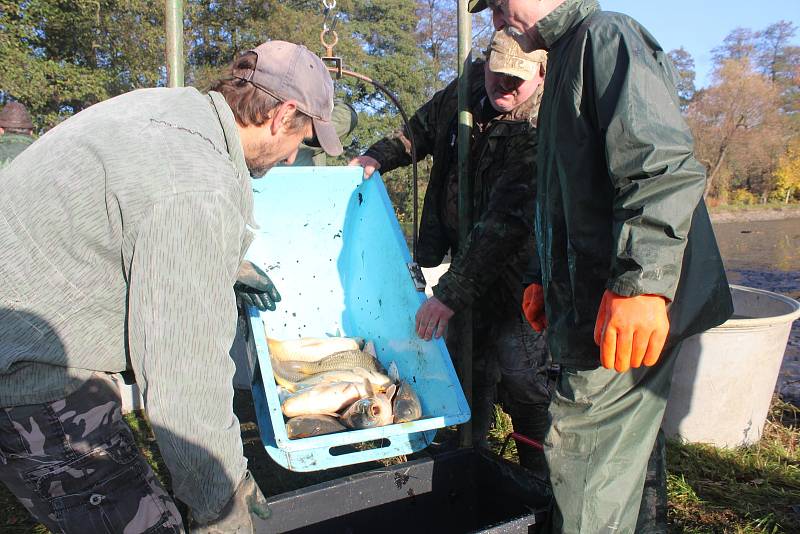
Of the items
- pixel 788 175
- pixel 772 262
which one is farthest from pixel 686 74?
pixel 772 262

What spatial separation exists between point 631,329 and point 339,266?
8.15 ft

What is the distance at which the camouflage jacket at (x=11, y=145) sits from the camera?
18.4 ft

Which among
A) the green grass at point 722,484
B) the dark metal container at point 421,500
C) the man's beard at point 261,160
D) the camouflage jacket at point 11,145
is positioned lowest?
the green grass at point 722,484

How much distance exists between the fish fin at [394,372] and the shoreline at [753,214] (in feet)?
84.1

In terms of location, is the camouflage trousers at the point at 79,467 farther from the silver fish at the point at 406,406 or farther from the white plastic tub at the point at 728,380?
the white plastic tub at the point at 728,380

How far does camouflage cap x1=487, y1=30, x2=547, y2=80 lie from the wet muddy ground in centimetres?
378

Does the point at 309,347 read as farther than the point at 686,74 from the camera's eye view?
No

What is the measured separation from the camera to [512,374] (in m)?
3.19

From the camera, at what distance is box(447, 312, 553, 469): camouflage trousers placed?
317 cm

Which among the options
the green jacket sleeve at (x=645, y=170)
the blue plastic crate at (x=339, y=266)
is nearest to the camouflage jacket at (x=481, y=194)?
the blue plastic crate at (x=339, y=266)

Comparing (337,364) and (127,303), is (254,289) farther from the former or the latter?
(127,303)

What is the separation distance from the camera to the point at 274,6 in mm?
17125

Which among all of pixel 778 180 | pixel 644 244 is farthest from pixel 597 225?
pixel 778 180

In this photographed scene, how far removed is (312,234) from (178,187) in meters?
2.56
